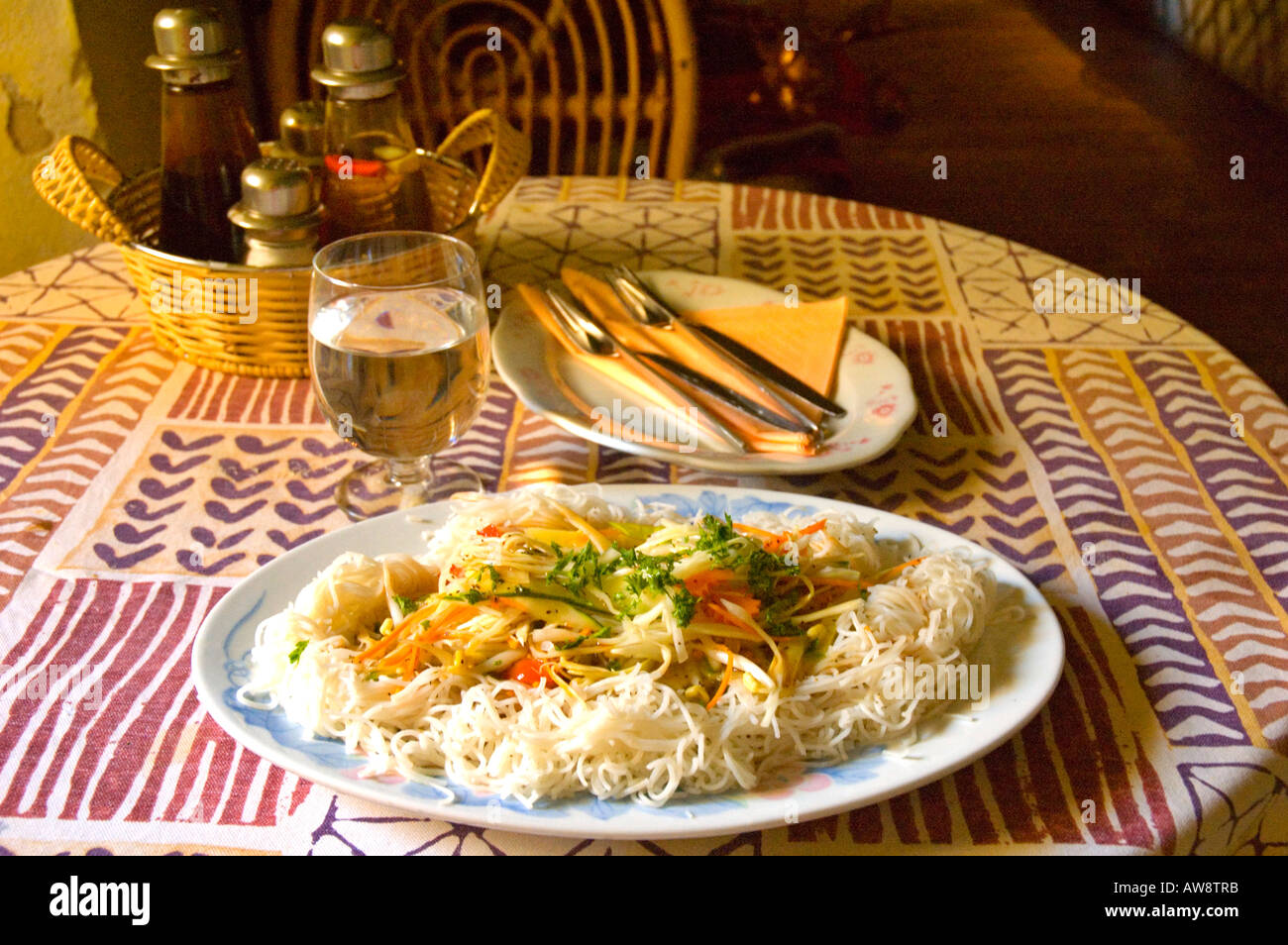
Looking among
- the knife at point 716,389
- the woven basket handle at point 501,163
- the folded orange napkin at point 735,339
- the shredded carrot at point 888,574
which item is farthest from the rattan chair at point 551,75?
the shredded carrot at point 888,574

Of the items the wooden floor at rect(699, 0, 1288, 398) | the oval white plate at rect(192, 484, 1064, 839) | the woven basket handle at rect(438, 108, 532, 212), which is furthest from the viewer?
the wooden floor at rect(699, 0, 1288, 398)

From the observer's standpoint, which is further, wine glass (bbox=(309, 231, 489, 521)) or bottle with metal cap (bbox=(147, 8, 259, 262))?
bottle with metal cap (bbox=(147, 8, 259, 262))

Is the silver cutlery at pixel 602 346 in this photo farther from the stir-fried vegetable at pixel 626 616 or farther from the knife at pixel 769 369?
the stir-fried vegetable at pixel 626 616

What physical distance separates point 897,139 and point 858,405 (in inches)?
159

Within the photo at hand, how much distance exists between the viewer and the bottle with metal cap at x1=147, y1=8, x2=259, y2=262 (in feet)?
3.62

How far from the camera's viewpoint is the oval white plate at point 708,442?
97 cm

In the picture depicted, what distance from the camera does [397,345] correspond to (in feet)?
2.92

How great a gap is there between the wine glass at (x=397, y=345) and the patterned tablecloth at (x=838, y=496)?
0.09m

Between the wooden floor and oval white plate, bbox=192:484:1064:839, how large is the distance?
248 centimetres

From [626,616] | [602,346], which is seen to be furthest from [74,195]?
[626,616]

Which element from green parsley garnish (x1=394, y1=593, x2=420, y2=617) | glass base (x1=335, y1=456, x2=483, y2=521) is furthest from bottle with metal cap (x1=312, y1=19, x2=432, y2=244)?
green parsley garnish (x1=394, y1=593, x2=420, y2=617)

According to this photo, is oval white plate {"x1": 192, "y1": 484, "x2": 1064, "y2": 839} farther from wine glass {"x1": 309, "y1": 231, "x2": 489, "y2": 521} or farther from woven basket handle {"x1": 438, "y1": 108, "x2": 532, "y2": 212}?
woven basket handle {"x1": 438, "y1": 108, "x2": 532, "y2": 212}

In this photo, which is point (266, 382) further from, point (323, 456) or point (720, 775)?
point (720, 775)

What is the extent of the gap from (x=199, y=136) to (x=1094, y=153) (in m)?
4.39
